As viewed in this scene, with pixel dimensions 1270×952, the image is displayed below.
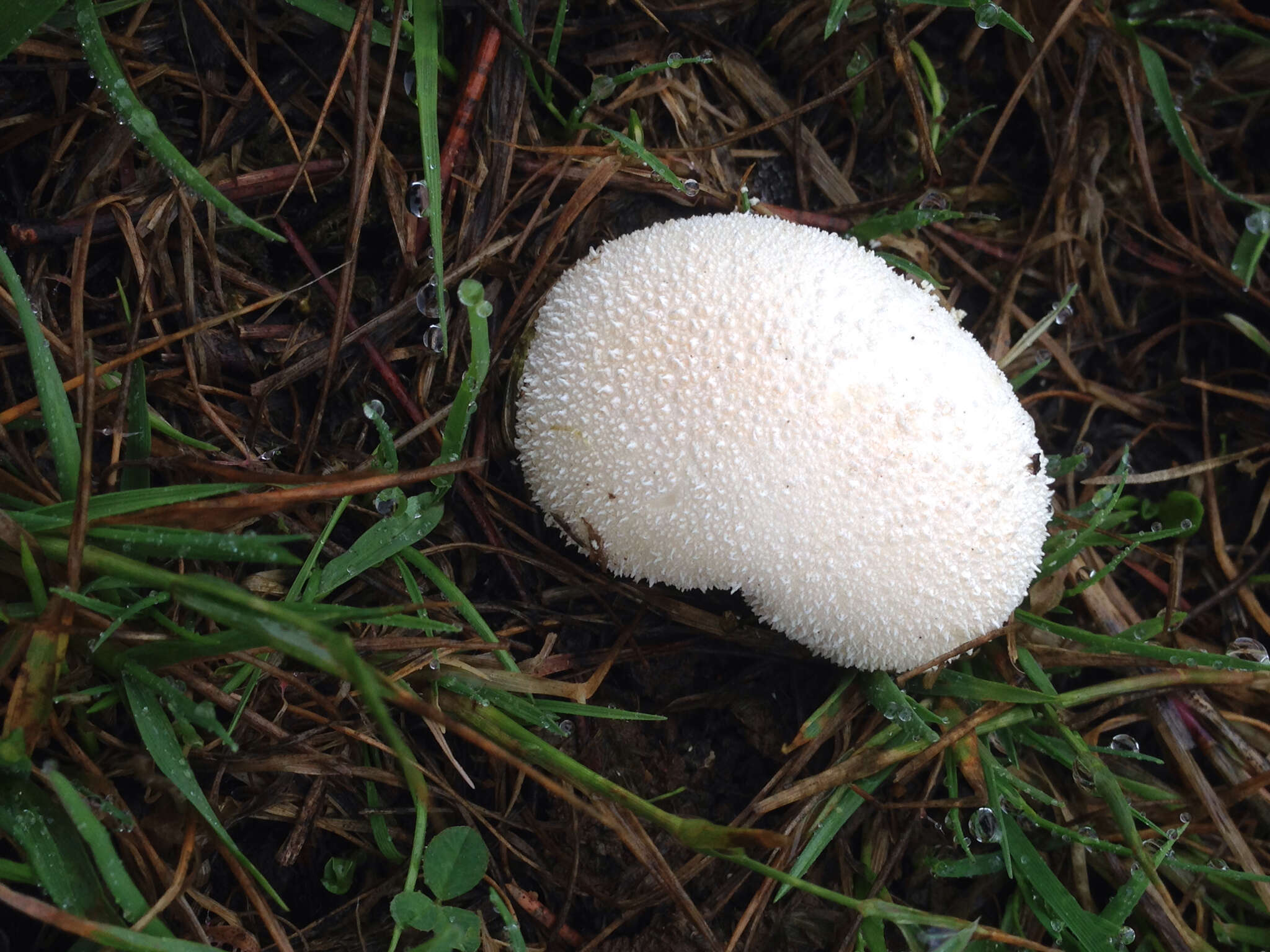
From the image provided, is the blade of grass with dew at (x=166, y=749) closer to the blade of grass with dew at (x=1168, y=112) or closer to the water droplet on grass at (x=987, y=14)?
the water droplet on grass at (x=987, y=14)

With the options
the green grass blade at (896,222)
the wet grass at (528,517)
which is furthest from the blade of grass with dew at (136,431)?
the green grass blade at (896,222)

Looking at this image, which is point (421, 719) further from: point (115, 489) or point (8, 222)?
point (8, 222)

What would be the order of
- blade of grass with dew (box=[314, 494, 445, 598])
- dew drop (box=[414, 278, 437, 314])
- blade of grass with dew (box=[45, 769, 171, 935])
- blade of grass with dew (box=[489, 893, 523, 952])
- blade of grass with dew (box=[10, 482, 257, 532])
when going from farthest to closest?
dew drop (box=[414, 278, 437, 314]), blade of grass with dew (box=[314, 494, 445, 598]), blade of grass with dew (box=[489, 893, 523, 952]), blade of grass with dew (box=[10, 482, 257, 532]), blade of grass with dew (box=[45, 769, 171, 935])

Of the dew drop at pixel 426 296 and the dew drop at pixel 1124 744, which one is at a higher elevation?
the dew drop at pixel 426 296

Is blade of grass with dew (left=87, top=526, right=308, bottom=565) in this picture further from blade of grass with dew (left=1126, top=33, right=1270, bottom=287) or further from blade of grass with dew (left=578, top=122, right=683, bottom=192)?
blade of grass with dew (left=1126, top=33, right=1270, bottom=287)

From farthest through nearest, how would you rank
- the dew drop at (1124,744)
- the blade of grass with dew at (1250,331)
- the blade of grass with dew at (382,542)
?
the blade of grass with dew at (1250,331) < the dew drop at (1124,744) < the blade of grass with dew at (382,542)

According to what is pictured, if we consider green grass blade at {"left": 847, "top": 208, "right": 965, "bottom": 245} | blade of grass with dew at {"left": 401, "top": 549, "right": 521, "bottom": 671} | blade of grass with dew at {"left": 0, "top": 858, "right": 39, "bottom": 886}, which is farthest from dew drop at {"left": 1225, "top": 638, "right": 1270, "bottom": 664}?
blade of grass with dew at {"left": 0, "top": 858, "right": 39, "bottom": 886}
